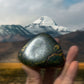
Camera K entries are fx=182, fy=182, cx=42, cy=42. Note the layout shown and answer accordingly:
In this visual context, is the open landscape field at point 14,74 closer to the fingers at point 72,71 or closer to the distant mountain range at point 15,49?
the fingers at point 72,71

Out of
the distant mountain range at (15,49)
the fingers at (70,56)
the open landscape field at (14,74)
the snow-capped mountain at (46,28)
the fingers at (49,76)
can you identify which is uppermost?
the fingers at (70,56)

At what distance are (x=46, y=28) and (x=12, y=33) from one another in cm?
2333

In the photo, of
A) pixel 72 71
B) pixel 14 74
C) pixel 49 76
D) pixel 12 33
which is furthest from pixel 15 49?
pixel 12 33

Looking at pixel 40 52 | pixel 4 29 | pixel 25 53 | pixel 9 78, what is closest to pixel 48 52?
pixel 40 52

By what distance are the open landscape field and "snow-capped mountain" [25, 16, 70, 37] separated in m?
101

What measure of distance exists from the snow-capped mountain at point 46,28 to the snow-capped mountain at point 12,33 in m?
7.41

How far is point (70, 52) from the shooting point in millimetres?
1224

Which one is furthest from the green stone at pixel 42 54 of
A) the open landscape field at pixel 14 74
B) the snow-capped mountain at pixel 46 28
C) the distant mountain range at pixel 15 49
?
the snow-capped mountain at pixel 46 28

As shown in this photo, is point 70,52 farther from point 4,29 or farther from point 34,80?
point 4,29

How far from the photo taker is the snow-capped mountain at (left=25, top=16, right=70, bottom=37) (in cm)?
11328

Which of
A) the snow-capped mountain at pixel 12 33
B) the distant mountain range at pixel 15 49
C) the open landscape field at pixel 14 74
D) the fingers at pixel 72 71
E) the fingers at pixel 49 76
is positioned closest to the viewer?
the fingers at pixel 72 71

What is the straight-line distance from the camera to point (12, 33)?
110062mm

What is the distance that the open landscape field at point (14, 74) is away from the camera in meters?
2.16

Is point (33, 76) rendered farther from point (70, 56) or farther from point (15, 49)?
point (15, 49)
